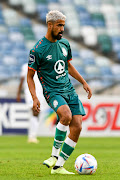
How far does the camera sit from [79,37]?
20406 mm

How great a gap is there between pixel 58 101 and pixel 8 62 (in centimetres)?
1248

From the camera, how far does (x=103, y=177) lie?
5.41 m

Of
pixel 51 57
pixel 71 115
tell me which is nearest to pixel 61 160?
pixel 71 115

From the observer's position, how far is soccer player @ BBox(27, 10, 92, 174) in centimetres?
571

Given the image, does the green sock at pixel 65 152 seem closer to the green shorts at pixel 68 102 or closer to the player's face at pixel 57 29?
the green shorts at pixel 68 102

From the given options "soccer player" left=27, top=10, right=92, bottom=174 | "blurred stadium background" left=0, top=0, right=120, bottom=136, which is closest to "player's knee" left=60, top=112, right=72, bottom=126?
"soccer player" left=27, top=10, right=92, bottom=174

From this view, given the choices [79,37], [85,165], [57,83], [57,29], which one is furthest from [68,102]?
[79,37]

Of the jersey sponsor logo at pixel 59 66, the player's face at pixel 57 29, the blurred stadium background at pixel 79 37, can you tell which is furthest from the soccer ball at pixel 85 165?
the blurred stadium background at pixel 79 37

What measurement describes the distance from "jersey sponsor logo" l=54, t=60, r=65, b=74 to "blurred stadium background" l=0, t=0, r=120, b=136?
888 centimetres

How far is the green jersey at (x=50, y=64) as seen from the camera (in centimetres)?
576

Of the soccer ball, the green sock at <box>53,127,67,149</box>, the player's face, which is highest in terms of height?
the player's face

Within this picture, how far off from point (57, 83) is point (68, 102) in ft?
0.94

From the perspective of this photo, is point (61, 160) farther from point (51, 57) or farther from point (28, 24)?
point (28, 24)

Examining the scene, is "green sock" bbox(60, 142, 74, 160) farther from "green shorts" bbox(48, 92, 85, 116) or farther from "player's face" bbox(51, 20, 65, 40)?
"player's face" bbox(51, 20, 65, 40)
